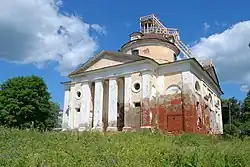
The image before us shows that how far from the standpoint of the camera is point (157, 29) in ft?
128

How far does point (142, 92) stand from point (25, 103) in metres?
20.8

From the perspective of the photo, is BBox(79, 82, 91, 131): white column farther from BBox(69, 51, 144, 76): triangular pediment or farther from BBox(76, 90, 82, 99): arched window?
BBox(69, 51, 144, 76): triangular pediment

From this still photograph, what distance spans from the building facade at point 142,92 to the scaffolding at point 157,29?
172cm

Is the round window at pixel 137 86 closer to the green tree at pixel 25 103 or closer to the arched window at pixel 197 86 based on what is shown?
the arched window at pixel 197 86

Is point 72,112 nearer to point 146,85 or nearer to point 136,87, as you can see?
point 136,87

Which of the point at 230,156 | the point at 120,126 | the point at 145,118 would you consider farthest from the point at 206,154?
the point at 120,126

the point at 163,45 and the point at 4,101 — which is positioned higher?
the point at 163,45

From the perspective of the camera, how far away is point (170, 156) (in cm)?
695

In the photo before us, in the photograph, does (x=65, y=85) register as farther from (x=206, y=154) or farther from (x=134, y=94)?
(x=206, y=154)

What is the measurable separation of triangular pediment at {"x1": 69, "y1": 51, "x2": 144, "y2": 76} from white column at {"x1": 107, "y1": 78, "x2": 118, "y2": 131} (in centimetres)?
230

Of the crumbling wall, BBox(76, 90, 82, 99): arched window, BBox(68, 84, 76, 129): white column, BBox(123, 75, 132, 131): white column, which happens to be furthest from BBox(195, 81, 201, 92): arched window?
BBox(68, 84, 76, 129): white column

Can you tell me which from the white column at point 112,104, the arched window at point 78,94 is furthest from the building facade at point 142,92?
the arched window at point 78,94

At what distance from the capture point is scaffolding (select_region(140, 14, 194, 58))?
1515 inches

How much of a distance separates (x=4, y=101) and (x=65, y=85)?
33.8 ft
